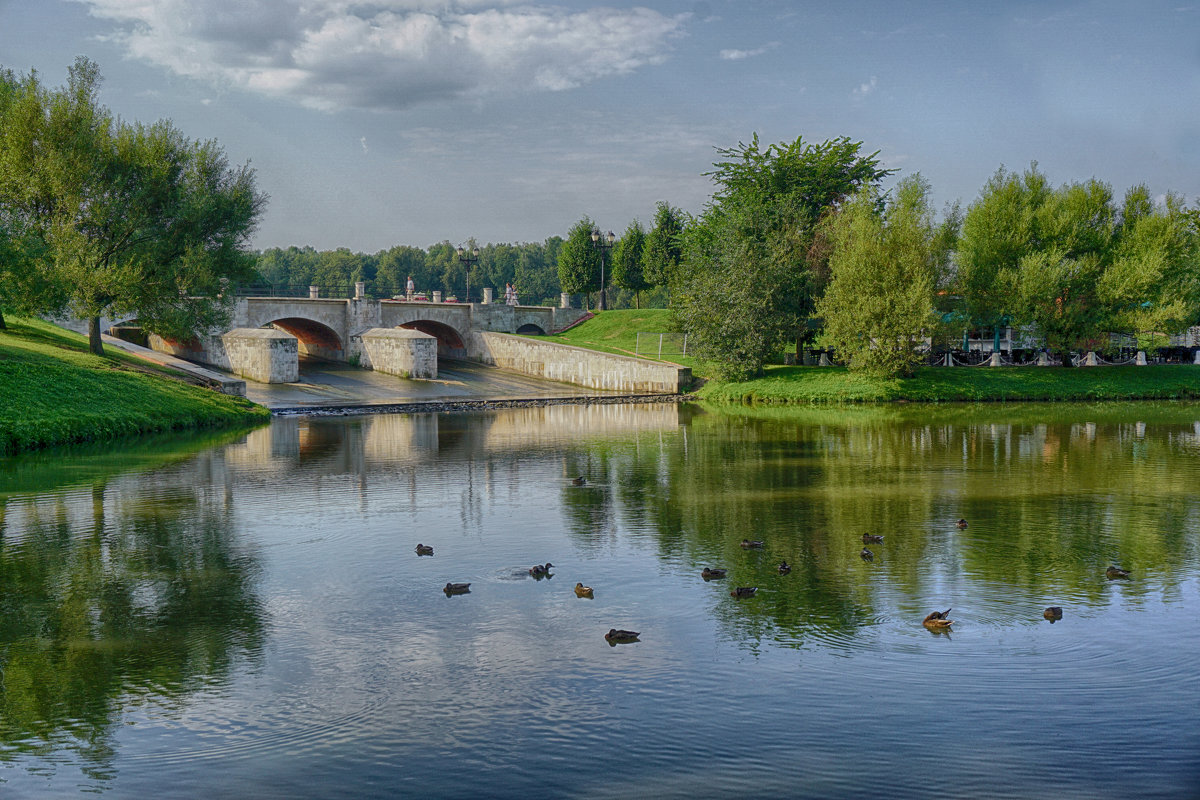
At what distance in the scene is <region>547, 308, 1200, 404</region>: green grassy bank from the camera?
165ft

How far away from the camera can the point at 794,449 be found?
98.4 feet

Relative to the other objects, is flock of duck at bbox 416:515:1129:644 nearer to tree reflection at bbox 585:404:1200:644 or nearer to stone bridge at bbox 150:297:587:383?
tree reflection at bbox 585:404:1200:644

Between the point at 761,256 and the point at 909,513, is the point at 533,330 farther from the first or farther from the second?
the point at 909,513

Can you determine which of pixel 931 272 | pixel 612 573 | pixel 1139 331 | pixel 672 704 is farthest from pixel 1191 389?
pixel 672 704

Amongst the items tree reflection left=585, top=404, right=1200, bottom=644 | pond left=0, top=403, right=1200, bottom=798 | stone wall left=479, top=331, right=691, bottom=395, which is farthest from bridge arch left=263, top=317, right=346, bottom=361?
pond left=0, top=403, right=1200, bottom=798

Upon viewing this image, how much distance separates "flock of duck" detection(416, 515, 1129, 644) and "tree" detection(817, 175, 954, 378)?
109 feet

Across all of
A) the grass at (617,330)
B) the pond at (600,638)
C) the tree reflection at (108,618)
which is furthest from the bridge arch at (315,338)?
the tree reflection at (108,618)

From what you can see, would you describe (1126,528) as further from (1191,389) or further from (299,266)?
(299,266)

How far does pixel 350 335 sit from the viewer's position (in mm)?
61500

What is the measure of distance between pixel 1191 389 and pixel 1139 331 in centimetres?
401

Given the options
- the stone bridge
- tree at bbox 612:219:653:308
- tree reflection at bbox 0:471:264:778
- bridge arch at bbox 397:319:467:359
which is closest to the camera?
tree reflection at bbox 0:471:264:778

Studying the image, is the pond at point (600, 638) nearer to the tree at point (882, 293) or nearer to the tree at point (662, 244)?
the tree at point (882, 293)

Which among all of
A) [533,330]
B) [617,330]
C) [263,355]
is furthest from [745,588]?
[533,330]

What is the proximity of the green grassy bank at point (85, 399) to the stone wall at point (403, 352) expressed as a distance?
1538 cm
